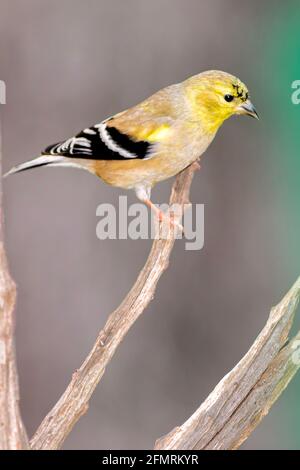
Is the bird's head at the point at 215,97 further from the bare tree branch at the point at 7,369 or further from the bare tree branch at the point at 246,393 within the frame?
the bare tree branch at the point at 7,369

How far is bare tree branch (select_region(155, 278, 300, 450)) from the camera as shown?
877mm

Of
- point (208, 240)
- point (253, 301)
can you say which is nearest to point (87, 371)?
point (208, 240)

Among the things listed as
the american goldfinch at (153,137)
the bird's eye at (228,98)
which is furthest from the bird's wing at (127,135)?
the bird's eye at (228,98)

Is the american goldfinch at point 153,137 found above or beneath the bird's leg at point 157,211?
above

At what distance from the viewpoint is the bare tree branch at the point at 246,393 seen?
877 mm

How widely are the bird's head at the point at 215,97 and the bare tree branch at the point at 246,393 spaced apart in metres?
0.27

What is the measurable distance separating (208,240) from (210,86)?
0.64m

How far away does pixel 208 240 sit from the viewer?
62.2 inches

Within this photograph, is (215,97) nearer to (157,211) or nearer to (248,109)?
(248,109)

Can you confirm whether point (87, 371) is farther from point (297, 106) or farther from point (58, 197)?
point (297, 106)

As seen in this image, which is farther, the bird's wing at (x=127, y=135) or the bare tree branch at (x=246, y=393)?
the bird's wing at (x=127, y=135)

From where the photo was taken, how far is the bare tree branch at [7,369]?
777 mm

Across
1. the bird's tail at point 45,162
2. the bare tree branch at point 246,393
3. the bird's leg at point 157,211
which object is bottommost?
the bare tree branch at point 246,393
